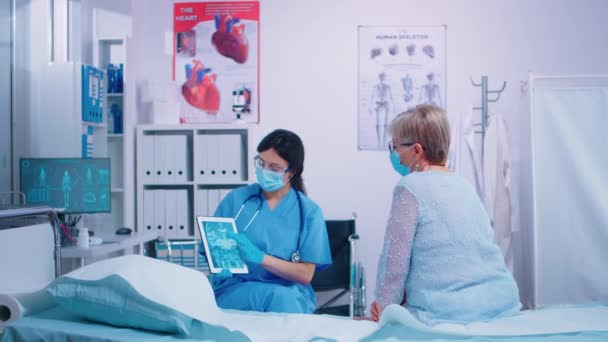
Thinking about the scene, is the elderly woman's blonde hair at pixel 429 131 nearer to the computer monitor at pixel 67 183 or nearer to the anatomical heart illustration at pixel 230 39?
the computer monitor at pixel 67 183

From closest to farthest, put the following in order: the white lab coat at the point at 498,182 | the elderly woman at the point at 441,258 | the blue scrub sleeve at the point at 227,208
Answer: the elderly woman at the point at 441,258
the blue scrub sleeve at the point at 227,208
the white lab coat at the point at 498,182

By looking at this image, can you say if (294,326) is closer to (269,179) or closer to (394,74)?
(269,179)

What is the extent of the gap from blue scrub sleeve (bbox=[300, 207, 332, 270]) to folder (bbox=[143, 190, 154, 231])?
1578mm

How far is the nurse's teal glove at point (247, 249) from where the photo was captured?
202 cm

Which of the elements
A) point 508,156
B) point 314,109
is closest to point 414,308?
point 508,156

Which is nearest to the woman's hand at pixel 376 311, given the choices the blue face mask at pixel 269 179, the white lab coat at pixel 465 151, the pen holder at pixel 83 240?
the blue face mask at pixel 269 179

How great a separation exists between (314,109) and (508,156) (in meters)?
1.27

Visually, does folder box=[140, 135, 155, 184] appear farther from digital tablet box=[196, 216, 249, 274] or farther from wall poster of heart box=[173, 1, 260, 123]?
digital tablet box=[196, 216, 249, 274]

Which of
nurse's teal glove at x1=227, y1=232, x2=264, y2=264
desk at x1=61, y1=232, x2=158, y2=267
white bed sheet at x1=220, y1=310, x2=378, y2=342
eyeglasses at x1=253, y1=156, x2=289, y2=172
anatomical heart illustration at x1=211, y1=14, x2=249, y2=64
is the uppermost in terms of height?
anatomical heart illustration at x1=211, y1=14, x2=249, y2=64

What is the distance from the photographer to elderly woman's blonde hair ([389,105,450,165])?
173 centimetres

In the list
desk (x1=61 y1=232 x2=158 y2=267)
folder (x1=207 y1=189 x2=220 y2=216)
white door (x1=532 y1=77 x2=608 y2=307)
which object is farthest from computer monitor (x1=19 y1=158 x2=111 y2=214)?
white door (x1=532 y1=77 x2=608 y2=307)

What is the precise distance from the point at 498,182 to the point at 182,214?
193 cm

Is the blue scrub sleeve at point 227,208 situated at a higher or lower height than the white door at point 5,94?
lower

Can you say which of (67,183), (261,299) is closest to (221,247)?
(261,299)
